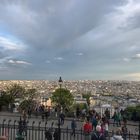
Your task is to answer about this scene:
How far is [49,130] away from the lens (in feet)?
56.2

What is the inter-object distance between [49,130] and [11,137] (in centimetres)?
210

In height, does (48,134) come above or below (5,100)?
below

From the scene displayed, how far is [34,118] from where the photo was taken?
87.5ft

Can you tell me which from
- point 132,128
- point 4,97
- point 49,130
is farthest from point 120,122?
point 4,97

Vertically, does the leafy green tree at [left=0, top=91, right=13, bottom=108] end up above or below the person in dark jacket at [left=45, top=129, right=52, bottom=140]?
above

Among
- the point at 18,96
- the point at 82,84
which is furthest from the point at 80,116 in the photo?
the point at 82,84

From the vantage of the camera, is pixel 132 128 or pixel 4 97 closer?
pixel 132 128

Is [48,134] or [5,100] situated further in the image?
[5,100]

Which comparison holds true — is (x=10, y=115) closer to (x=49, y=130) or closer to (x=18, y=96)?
(x=49, y=130)

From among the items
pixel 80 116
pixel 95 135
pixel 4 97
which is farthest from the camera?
pixel 4 97

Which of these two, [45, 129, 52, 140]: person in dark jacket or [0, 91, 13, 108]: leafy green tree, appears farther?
[0, 91, 13, 108]: leafy green tree

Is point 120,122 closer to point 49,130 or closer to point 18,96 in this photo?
point 49,130

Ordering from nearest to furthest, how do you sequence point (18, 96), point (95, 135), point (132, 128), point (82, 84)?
point (95, 135), point (132, 128), point (18, 96), point (82, 84)

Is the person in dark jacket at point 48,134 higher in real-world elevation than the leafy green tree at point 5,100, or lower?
lower
